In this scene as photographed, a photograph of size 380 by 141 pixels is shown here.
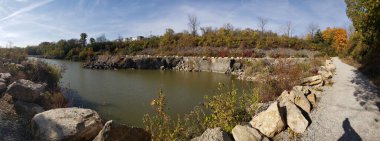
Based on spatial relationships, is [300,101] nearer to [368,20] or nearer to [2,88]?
[368,20]

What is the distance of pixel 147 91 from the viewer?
12414 mm

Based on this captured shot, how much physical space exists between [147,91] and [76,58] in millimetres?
31950

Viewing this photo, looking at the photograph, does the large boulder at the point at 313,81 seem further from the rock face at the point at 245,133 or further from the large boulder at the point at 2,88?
the large boulder at the point at 2,88

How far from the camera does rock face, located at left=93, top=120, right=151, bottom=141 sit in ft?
14.4

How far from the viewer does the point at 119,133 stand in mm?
4516

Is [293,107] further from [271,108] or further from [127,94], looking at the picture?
[127,94]

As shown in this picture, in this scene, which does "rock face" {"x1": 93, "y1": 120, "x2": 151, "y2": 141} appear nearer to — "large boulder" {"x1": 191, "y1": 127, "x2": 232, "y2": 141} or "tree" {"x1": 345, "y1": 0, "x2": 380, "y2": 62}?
"large boulder" {"x1": 191, "y1": 127, "x2": 232, "y2": 141}

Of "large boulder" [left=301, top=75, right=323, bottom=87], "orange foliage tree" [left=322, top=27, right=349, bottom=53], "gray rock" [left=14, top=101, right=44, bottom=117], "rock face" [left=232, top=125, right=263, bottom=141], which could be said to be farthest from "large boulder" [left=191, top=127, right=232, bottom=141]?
"orange foliage tree" [left=322, top=27, right=349, bottom=53]

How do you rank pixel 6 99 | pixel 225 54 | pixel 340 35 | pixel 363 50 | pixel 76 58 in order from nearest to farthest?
pixel 6 99, pixel 363 50, pixel 225 54, pixel 76 58, pixel 340 35

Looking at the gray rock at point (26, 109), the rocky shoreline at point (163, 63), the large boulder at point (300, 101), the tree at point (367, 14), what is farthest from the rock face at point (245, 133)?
the rocky shoreline at point (163, 63)

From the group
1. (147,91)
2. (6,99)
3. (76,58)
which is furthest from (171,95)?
(76,58)

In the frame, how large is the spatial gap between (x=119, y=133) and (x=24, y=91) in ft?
14.6

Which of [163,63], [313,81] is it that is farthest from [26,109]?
[163,63]

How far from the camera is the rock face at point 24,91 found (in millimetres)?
7004
